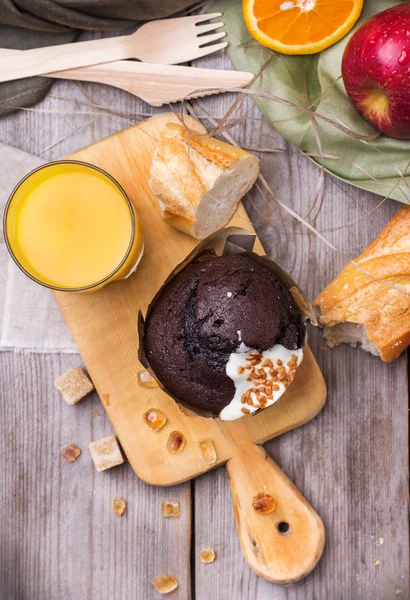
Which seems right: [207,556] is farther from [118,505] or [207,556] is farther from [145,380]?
[145,380]

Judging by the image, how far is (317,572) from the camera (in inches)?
70.5

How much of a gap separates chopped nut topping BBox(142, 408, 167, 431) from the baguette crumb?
0.42 m

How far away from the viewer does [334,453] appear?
71.2 inches

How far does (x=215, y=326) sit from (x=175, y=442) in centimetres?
45

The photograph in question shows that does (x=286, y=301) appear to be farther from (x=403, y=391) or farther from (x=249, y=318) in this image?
(x=403, y=391)

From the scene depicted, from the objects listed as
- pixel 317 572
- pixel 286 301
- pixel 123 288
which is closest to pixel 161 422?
pixel 123 288

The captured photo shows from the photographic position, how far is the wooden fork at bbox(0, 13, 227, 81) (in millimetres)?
1760

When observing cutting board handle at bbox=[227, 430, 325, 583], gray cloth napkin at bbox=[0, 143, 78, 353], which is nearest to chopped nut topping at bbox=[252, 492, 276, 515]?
cutting board handle at bbox=[227, 430, 325, 583]

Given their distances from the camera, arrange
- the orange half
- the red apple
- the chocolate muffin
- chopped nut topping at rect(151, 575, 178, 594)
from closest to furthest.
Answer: the chocolate muffin < the red apple < the orange half < chopped nut topping at rect(151, 575, 178, 594)

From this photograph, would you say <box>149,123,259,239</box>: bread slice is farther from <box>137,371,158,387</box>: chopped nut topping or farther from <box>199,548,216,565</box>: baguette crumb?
<box>199,548,216,565</box>: baguette crumb

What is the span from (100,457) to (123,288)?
50 centimetres

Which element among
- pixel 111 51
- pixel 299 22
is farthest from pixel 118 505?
pixel 299 22

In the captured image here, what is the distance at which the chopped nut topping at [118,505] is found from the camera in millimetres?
1797

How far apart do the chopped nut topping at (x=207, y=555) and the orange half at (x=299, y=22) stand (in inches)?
58.8
